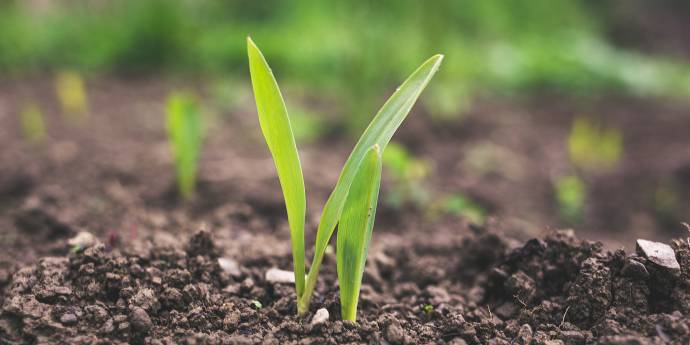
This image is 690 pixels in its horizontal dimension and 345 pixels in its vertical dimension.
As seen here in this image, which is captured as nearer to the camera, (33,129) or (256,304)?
(256,304)

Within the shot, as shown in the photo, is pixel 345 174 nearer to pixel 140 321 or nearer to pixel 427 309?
pixel 427 309

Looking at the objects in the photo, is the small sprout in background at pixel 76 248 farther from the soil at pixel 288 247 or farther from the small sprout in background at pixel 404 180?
the small sprout in background at pixel 404 180

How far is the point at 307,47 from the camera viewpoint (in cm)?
525

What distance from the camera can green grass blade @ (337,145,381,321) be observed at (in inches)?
47.7

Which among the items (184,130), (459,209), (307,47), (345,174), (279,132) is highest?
(307,47)

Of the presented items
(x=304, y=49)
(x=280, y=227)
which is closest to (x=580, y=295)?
(x=280, y=227)

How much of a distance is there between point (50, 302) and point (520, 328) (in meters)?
1.05

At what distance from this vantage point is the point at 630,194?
307 centimetres

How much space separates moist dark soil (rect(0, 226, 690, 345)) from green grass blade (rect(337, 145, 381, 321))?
0.08m

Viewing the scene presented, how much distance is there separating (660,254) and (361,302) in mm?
698

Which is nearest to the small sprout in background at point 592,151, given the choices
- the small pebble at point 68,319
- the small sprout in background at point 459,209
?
the small sprout in background at point 459,209

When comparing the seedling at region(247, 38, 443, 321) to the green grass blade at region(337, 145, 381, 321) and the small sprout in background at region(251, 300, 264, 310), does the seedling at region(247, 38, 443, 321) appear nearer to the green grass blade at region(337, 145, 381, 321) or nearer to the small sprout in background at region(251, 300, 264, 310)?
the green grass blade at region(337, 145, 381, 321)

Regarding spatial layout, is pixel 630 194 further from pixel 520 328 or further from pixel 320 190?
pixel 520 328

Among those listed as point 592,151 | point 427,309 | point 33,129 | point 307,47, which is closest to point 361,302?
point 427,309
